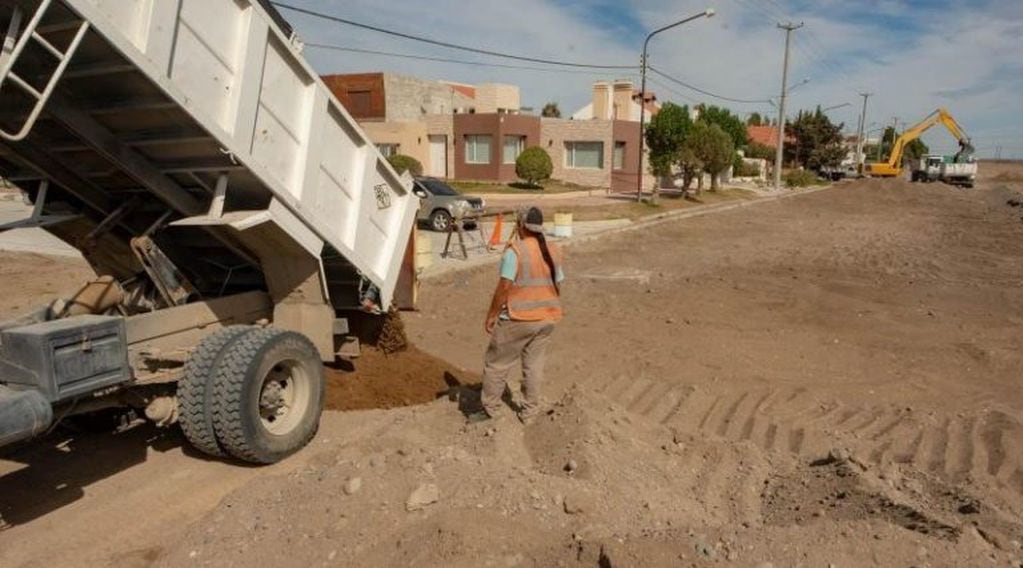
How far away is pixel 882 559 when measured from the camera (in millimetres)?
3139

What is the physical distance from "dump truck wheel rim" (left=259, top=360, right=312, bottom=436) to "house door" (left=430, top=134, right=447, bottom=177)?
118ft

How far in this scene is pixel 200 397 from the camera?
4.36 metres

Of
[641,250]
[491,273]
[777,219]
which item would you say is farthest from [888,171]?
[491,273]

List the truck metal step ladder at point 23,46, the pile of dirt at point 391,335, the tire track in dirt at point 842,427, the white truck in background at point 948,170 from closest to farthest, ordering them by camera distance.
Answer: the truck metal step ladder at point 23,46, the tire track in dirt at point 842,427, the pile of dirt at point 391,335, the white truck in background at point 948,170

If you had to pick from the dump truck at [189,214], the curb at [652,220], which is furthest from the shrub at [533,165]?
the dump truck at [189,214]

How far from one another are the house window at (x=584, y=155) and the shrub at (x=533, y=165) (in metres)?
4.89

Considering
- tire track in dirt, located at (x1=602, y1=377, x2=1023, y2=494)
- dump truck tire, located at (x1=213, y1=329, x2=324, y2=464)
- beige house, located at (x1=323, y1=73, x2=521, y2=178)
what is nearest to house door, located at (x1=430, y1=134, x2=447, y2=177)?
beige house, located at (x1=323, y1=73, x2=521, y2=178)

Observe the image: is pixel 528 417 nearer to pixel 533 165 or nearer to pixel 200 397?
pixel 200 397

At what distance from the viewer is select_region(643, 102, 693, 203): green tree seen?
3219 cm

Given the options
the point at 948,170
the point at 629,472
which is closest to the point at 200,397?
the point at 629,472

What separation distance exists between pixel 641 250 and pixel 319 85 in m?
13.1

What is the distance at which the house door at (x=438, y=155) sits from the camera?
131 feet

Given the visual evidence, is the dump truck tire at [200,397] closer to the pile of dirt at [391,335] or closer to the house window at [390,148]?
the pile of dirt at [391,335]

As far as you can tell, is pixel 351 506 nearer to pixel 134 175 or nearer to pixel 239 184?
pixel 239 184
